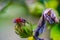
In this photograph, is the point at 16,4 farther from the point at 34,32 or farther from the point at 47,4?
the point at 34,32

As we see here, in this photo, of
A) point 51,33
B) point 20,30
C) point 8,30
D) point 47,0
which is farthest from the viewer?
point 47,0

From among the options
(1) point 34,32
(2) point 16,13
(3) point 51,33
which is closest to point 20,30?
(1) point 34,32

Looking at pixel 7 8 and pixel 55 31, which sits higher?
pixel 7 8

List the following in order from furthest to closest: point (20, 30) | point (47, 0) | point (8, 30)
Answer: point (47, 0), point (8, 30), point (20, 30)

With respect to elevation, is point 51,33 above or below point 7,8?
below

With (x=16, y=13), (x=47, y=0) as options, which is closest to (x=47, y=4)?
(x=47, y=0)

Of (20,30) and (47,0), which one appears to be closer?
(20,30)

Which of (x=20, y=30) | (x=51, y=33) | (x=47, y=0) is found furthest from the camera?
(x=47, y=0)

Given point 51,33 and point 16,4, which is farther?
point 16,4

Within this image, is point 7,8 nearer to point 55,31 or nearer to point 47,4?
point 47,4
